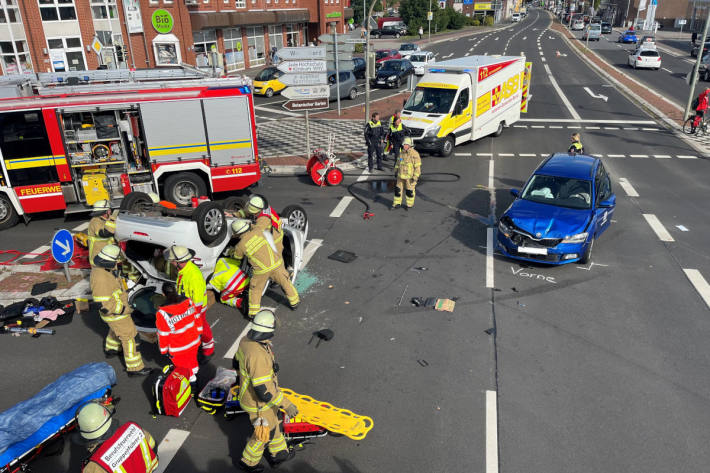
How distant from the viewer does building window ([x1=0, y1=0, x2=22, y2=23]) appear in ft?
82.5

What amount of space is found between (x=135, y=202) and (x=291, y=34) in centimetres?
4262

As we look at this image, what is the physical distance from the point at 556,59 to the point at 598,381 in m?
44.1

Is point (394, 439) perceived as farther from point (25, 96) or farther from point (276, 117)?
point (276, 117)

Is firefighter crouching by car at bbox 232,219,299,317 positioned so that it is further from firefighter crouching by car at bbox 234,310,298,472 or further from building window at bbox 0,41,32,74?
building window at bbox 0,41,32,74

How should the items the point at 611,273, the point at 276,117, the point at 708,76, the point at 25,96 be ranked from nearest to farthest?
the point at 611,273, the point at 25,96, the point at 276,117, the point at 708,76

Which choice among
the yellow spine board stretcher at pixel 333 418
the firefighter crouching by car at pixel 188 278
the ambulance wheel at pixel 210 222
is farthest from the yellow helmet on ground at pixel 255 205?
the yellow spine board stretcher at pixel 333 418

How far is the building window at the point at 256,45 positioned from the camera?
41344 millimetres

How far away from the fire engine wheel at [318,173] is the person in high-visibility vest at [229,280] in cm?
664

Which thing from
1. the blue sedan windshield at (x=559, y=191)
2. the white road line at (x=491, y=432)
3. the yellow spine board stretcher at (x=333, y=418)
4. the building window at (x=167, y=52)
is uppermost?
the building window at (x=167, y=52)

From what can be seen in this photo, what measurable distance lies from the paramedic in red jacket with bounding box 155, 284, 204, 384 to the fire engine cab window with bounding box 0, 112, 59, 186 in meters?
7.27

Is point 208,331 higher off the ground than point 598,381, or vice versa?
point 208,331

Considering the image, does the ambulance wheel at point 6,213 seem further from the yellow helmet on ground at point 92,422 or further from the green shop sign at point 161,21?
the green shop sign at point 161,21

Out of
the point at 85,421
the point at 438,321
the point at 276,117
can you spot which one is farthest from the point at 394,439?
the point at 276,117

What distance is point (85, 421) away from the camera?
390 cm
